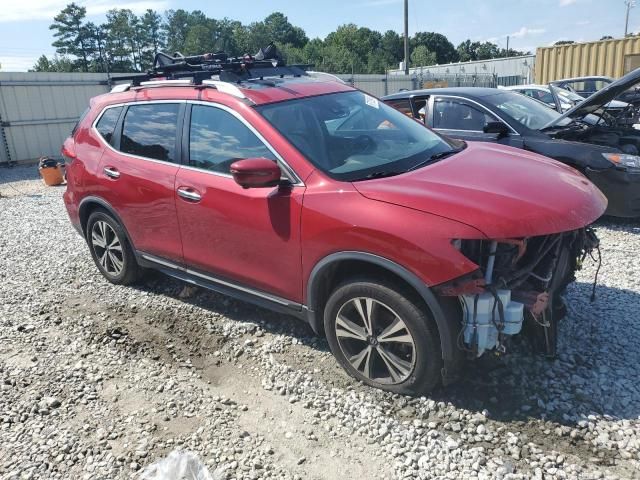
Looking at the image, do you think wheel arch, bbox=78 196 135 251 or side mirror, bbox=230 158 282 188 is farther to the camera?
wheel arch, bbox=78 196 135 251

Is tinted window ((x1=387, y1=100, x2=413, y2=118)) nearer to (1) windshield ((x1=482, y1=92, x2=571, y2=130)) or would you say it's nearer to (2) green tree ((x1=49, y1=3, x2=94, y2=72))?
Result: (1) windshield ((x1=482, y1=92, x2=571, y2=130))

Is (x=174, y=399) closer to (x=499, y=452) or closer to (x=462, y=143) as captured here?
(x=499, y=452)

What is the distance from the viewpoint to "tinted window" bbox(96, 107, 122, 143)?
186 inches

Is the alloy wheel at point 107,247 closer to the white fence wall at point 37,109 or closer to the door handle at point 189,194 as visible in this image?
the door handle at point 189,194

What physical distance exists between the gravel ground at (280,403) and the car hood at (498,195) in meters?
1.02

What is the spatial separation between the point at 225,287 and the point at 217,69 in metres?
1.78

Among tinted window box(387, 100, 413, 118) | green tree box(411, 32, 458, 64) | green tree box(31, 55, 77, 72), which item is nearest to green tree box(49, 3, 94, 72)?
green tree box(31, 55, 77, 72)

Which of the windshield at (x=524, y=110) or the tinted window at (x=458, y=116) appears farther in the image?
the tinted window at (x=458, y=116)

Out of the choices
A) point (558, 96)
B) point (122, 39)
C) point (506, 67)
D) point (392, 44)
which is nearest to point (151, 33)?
point (122, 39)

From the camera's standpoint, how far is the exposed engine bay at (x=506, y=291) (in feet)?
9.16

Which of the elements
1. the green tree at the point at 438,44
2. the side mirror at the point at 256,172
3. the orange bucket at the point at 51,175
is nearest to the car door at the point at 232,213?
the side mirror at the point at 256,172

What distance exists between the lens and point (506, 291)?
2.83 meters

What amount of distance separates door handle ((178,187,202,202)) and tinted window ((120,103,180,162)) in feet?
1.02

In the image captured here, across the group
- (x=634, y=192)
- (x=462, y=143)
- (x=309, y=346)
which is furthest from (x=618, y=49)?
(x=309, y=346)
